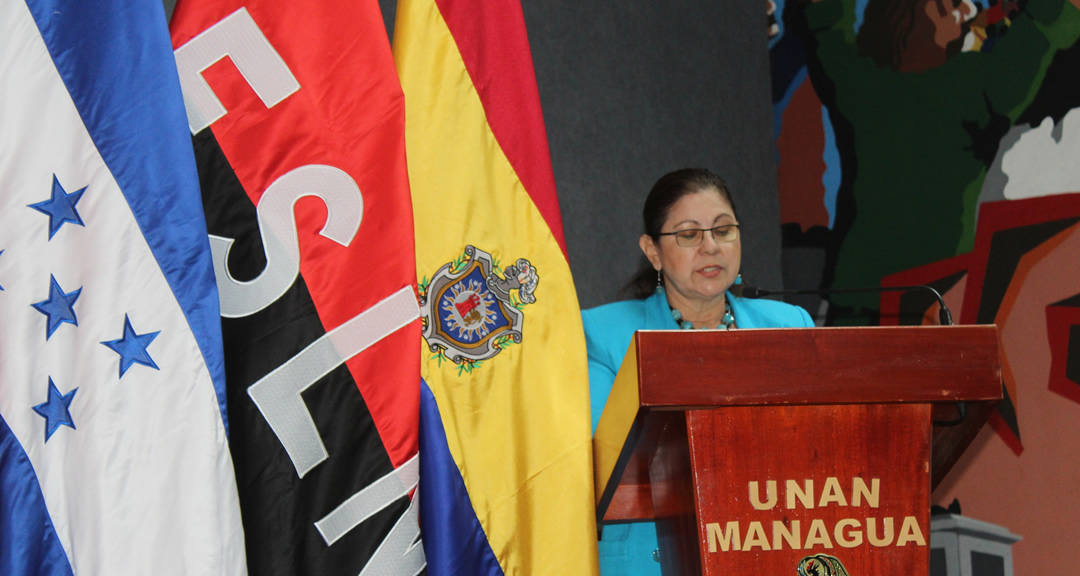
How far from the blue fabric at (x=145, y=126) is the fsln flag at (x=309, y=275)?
96 mm

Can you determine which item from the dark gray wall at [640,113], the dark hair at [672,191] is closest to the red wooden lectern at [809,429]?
the dark hair at [672,191]

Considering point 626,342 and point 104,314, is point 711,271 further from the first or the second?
point 104,314

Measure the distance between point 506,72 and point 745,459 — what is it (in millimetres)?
1089

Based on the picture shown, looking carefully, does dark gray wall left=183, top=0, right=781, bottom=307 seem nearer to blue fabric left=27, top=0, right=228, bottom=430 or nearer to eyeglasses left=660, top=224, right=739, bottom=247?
eyeglasses left=660, top=224, right=739, bottom=247

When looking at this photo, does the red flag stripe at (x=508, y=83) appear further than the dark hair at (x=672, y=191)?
No

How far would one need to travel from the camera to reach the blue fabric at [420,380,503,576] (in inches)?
59.9

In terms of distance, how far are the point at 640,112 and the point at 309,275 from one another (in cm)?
184

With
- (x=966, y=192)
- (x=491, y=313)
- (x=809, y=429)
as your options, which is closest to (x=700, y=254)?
(x=491, y=313)

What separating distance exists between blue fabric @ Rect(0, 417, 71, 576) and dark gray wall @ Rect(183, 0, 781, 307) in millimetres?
1612

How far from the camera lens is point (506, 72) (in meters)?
1.82

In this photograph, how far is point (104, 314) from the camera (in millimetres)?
1264

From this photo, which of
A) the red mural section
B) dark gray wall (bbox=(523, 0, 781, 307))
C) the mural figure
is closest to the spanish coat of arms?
dark gray wall (bbox=(523, 0, 781, 307))

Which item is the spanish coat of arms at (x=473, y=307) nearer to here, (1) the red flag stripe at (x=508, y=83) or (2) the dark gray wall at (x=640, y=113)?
(1) the red flag stripe at (x=508, y=83)

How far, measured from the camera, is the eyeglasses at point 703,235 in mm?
1822
